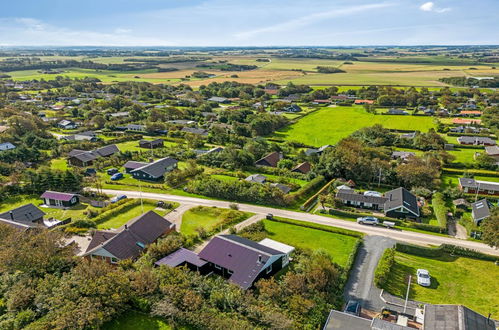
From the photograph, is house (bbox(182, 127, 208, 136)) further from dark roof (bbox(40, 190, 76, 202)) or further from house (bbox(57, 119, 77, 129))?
dark roof (bbox(40, 190, 76, 202))

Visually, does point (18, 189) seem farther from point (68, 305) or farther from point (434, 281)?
point (434, 281)

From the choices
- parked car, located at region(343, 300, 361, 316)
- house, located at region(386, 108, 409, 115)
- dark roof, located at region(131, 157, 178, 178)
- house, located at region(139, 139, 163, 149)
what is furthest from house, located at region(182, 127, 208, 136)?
parked car, located at region(343, 300, 361, 316)

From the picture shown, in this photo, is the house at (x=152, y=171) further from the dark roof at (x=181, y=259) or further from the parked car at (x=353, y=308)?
the parked car at (x=353, y=308)

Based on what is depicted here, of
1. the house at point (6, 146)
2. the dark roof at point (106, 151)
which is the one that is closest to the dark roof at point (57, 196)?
the dark roof at point (106, 151)

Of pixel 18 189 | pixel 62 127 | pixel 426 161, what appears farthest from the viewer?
pixel 62 127

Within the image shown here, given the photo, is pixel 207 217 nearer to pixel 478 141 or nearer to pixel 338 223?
pixel 338 223

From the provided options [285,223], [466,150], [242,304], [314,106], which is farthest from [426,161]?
[314,106]

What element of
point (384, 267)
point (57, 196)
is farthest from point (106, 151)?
point (384, 267)
